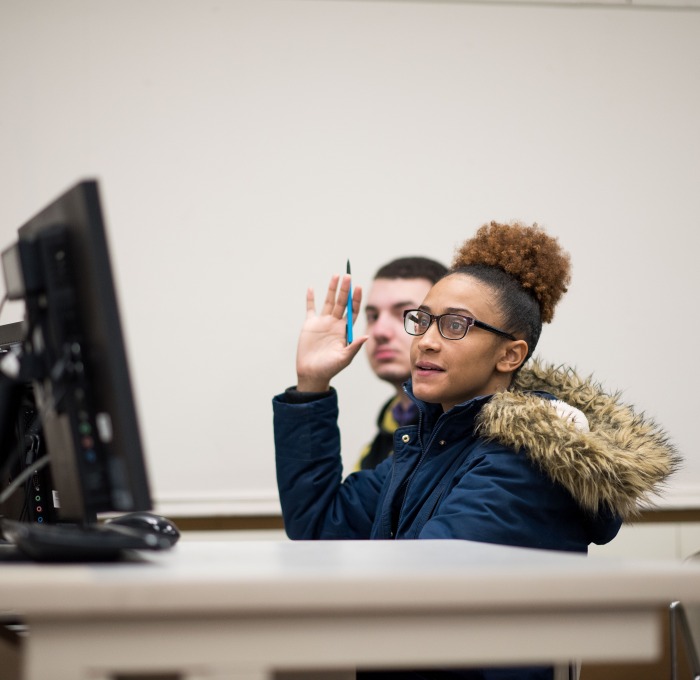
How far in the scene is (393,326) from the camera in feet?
9.86

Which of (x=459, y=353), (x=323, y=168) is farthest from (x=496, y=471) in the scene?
(x=323, y=168)

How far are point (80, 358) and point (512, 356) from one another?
1.00m

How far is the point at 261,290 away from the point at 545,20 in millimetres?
1501

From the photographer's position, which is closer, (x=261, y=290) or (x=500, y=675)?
(x=500, y=675)

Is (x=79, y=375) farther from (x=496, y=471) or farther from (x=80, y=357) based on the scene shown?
(x=496, y=471)

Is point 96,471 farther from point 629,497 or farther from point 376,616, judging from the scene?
point 629,497

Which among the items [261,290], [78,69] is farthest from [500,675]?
[78,69]

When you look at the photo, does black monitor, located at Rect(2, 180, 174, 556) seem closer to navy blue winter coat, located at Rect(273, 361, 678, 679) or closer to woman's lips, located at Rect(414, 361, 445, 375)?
navy blue winter coat, located at Rect(273, 361, 678, 679)

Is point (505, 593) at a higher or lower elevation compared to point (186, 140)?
lower

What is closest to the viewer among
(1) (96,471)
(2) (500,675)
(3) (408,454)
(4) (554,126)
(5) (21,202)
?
(1) (96,471)

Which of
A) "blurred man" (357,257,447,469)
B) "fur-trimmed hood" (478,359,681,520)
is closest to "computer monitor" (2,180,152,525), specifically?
"fur-trimmed hood" (478,359,681,520)

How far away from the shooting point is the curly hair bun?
5.89 feet

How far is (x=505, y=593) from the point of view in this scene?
2.35 feet

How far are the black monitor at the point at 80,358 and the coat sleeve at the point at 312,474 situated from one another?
31.4 inches
